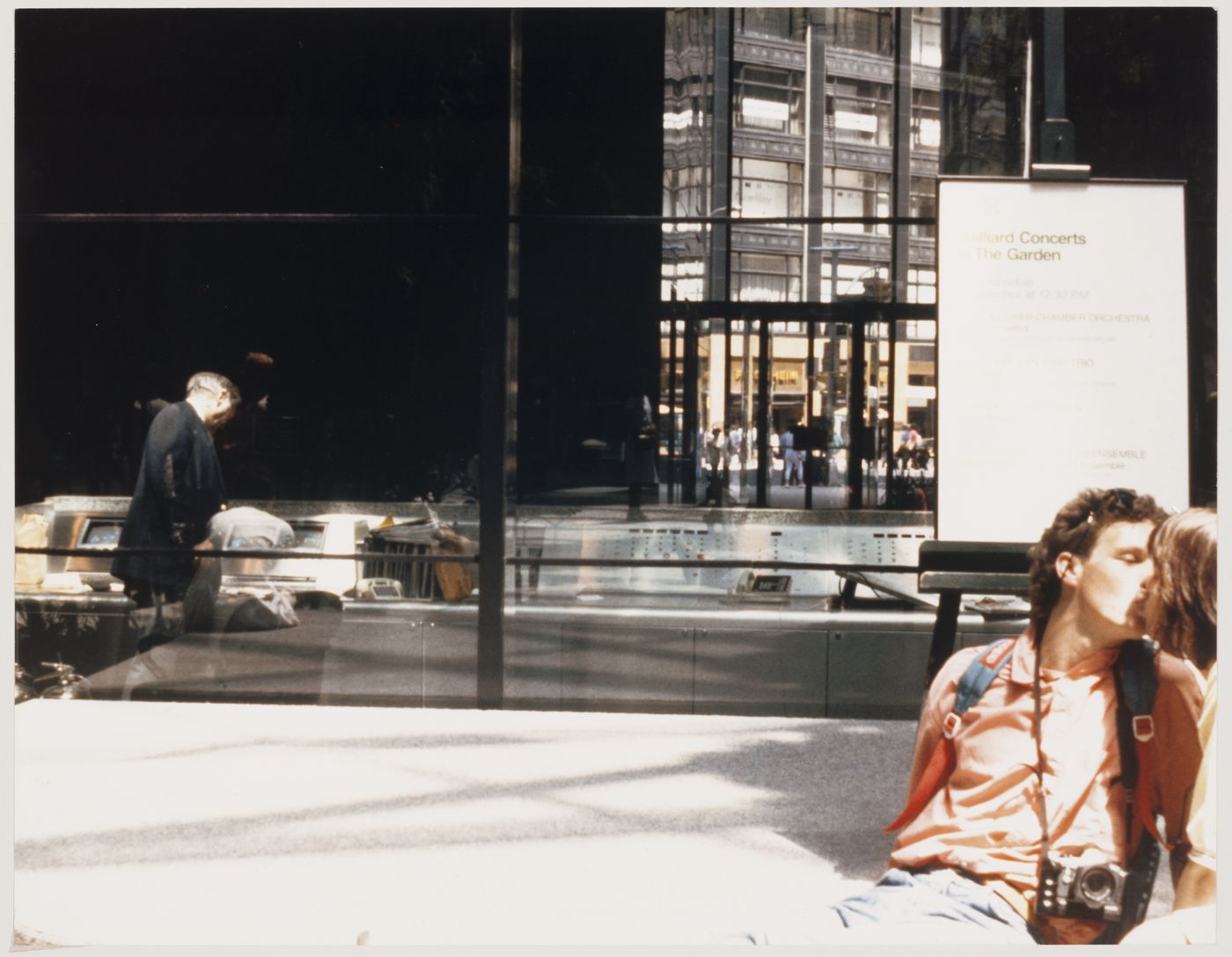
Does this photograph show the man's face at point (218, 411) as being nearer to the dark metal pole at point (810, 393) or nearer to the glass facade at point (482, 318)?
the glass facade at point (482, 318)

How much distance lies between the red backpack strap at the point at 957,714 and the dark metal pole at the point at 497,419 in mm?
4043

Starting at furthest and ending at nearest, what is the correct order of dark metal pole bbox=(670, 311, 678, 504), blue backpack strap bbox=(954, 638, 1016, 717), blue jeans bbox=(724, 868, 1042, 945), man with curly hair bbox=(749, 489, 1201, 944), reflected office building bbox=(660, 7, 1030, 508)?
dark metal pole bbox=(670, 311, 678, 504) < reflected office building bbox=(660, 7, 1030, 508) < blue backpack strap bbox=(954, 638, 1016, 717) < man with curly hair bbox=(749, 489, 1201, 944) < blue jeans bbox=(724, 868, 1042, 945)

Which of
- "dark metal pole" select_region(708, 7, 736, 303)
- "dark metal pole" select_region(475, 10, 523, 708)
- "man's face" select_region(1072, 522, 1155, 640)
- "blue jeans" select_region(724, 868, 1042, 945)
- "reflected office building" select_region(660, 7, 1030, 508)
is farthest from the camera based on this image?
"dark metal pole" select_region(708, 7, 736, 303)

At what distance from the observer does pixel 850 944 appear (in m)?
3.33

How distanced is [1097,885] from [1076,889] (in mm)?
58

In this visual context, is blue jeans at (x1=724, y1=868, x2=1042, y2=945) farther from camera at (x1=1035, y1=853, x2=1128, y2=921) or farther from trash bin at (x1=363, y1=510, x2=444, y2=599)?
trash bin at (x1=363, y1=510, x2=444, y2=599)

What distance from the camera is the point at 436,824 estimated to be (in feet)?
17.0

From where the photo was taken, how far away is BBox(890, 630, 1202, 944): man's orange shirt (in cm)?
352

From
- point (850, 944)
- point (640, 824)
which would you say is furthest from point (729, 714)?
point (850, 944)

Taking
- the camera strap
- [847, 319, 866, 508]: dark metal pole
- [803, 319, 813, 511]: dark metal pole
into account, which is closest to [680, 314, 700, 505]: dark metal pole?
[803, 319, 813, 511]: dark metal pole

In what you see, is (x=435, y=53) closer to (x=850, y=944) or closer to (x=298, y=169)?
(x=298, y=169)

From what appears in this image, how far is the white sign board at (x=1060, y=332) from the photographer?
425 cm

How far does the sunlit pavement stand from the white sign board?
5.15 ft

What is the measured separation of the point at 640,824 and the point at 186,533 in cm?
380
